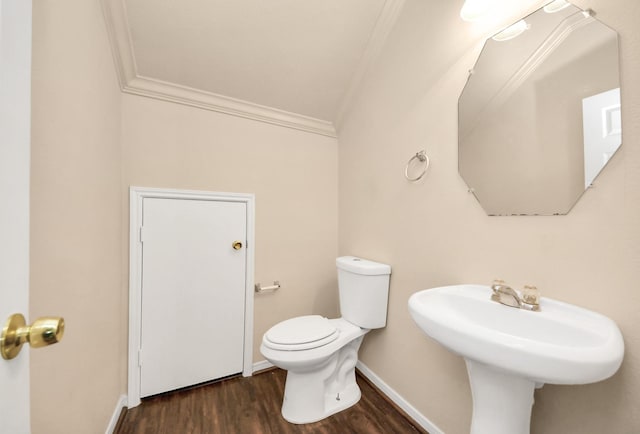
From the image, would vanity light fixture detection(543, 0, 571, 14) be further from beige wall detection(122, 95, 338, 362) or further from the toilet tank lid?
beige wall detection(122, 95, 338, 362)

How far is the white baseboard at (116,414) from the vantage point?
124cm

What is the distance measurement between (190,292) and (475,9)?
6.94 feet

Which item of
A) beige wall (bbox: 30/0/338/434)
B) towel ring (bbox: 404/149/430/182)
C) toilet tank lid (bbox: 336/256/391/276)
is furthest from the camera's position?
toilet tank lid (bbox: 336/256/391/276)

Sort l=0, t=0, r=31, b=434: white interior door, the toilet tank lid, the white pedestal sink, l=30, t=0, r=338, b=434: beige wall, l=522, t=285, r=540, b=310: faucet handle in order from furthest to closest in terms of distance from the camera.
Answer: the toilet tank lid < l=522, t=285, r=540, b=310: faucet handle < l=30, t=0, r=338, b=434: beige wall < the white pedestal sink < l=0, t=0, r=31, b=434: white interior door

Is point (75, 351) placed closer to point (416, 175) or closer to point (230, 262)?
point (230, 262)

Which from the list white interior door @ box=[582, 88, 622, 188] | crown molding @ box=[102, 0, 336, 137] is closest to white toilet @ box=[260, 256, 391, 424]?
white interior door @ box=[582, 88, 622, 188]

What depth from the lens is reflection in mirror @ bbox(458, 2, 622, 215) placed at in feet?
2.61

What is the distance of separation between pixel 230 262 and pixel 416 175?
1.33 m

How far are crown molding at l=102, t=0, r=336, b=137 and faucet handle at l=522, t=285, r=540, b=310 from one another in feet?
5.65

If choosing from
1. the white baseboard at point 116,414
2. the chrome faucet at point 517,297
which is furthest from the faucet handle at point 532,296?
the white baseboard at point 116,414

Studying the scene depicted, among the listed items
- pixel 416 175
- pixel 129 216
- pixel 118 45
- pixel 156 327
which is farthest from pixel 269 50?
pixel 156 327

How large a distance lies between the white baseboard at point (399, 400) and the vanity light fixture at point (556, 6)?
6.04 feet

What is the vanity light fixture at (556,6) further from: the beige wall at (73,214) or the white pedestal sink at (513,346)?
the beige wall at (73,214)

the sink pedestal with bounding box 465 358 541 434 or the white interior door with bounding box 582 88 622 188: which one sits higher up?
the white interior door with bounding box 582 88 622 188
